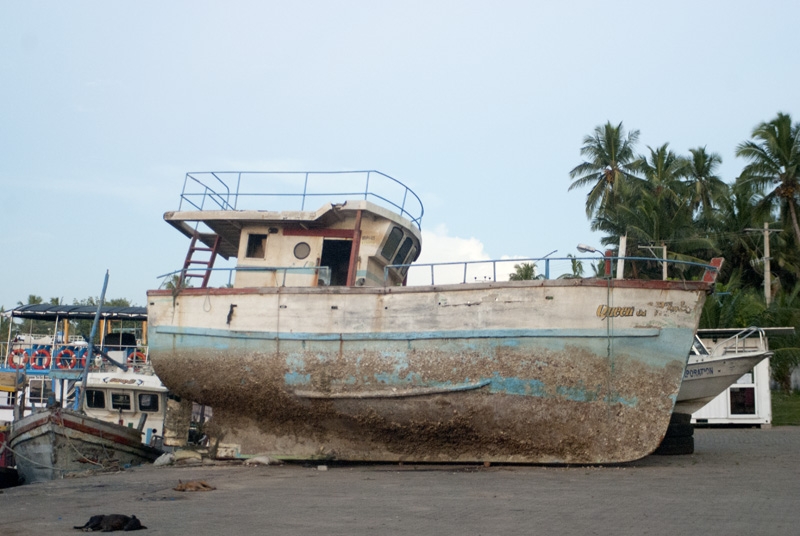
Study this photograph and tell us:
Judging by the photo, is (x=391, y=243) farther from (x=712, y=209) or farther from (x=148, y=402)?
(x=712, y=209)

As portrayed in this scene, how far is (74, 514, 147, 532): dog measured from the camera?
303 inches

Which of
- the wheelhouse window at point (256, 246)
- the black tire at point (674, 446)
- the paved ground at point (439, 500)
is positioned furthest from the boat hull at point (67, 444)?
the black tire at point (674, 446)

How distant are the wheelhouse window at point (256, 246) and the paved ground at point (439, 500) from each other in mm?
4020

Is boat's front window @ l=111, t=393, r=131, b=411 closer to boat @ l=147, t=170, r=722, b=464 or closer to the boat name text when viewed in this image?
boat @ l=147, t=170, r=722, b=464

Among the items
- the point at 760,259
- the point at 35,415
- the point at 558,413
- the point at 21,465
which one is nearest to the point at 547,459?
the point at 558,413

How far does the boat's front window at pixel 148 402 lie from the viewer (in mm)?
19141

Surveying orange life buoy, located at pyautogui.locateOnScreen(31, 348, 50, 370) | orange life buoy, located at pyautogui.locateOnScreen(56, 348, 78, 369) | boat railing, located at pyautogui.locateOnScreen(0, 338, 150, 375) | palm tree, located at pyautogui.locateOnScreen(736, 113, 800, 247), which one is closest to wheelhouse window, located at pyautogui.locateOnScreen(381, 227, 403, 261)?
boat railing, located at pyautogui.locateOnScreen(0, 338, 150, 375)

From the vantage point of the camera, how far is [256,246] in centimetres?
1583

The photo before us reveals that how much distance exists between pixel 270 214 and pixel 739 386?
15434mm

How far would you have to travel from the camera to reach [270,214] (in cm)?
1529

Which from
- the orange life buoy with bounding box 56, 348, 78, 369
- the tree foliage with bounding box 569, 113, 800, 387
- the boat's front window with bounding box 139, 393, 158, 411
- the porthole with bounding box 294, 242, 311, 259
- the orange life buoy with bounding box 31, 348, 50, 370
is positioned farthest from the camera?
the tree foliage with bounding box 569, 113, 800, 387

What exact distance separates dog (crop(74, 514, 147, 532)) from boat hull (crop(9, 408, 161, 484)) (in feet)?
27.9

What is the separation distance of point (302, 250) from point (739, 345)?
12421 mm

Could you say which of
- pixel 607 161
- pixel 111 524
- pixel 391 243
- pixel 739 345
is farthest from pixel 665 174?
pixel 111 524
